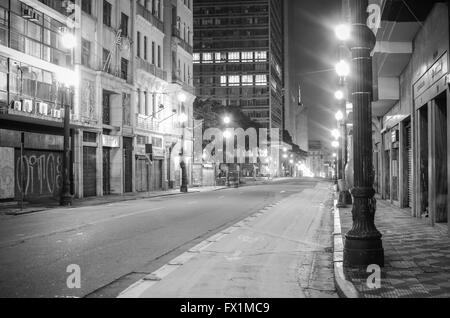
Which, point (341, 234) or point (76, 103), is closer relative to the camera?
point (341, 234)

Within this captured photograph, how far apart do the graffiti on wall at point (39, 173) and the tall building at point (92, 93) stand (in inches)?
2.1

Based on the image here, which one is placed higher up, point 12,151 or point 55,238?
point 12,151

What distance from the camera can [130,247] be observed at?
1090 cm

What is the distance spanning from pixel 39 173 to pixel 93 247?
1892cm

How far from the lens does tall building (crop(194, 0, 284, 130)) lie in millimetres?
150125

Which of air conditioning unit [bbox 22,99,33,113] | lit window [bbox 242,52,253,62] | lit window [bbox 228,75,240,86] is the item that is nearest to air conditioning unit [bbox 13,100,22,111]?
air conditioning unit [bbox 22,99,33,113]

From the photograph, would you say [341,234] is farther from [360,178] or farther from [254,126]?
[254,126]

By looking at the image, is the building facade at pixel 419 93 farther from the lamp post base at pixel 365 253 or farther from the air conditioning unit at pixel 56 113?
the air conditioning unit at pixel 56 113

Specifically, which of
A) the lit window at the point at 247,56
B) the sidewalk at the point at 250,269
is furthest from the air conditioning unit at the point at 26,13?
the lit window at the point at 247,56

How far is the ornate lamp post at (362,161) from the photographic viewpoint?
8.35 meters

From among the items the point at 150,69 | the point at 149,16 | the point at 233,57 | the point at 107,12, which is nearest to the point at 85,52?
the point at 107,12
